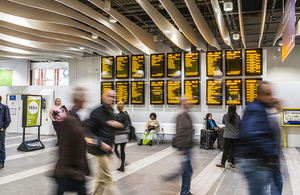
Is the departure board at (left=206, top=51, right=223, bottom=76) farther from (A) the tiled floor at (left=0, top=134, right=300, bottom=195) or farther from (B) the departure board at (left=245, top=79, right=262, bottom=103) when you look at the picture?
(A) the tiled floor at (left=0, top=134, right=300, bottom=195)

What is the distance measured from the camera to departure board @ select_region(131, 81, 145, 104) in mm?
11148

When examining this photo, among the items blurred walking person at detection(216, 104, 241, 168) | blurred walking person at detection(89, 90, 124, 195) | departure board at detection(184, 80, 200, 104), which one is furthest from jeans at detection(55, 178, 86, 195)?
A: departure board at detection(184, 80, 200, 104)

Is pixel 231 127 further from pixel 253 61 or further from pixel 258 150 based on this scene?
pixel 253 61

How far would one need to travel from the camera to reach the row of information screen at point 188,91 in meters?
9.79

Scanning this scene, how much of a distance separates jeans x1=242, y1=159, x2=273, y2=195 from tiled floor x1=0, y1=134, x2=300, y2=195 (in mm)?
2162

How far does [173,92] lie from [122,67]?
2667mm

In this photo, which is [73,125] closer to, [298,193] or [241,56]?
[298,193]

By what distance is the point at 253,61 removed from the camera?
9641 millimetres

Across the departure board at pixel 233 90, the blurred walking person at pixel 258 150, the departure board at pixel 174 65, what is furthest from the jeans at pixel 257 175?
the departure board at pixel 174 65

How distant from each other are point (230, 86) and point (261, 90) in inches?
299

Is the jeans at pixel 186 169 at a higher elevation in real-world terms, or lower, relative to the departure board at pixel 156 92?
lower

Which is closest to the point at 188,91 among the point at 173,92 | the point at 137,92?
the point at 173,92

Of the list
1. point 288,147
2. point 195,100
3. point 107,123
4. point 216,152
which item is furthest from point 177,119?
point 288,147

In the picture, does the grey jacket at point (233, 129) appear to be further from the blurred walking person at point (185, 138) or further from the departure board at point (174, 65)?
the departure board at point (174, 65)
